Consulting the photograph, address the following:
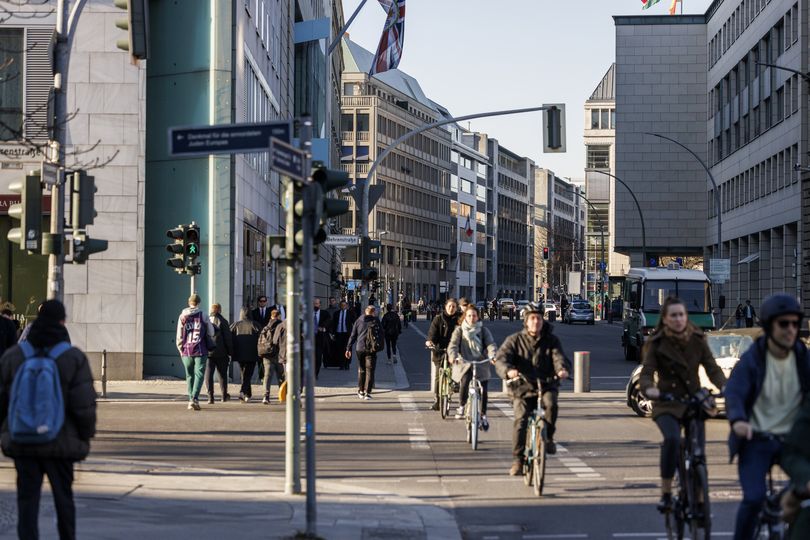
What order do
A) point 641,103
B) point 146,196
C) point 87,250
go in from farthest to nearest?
point 641,103
point 146,196
point 87,250

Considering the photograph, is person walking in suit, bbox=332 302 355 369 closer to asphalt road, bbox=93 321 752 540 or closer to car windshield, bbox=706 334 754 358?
asphalt road, bbox=93 321 752 540

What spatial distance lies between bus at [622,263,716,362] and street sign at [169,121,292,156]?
29.3 metres

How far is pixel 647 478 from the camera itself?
44.9 ft

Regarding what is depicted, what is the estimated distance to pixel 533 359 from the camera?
42.7 ft

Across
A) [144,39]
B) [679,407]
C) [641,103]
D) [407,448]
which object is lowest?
[407,448]

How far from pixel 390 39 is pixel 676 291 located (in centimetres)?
1172

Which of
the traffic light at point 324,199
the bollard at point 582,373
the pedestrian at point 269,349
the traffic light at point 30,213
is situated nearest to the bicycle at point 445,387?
the pedestrian at point 269,349

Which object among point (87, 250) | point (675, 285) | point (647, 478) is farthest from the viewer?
point (675, 285)

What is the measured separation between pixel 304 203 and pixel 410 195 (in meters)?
132

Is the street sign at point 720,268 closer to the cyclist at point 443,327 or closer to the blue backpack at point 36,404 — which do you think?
the cyclist at point 443,327

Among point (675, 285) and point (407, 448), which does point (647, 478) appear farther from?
point (675, 285)

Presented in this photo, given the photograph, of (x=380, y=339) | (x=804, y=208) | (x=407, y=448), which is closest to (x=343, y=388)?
(x=380, y=339)

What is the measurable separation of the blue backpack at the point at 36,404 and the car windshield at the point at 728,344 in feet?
47.1

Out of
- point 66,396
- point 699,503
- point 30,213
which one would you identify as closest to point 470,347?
point 30,213
